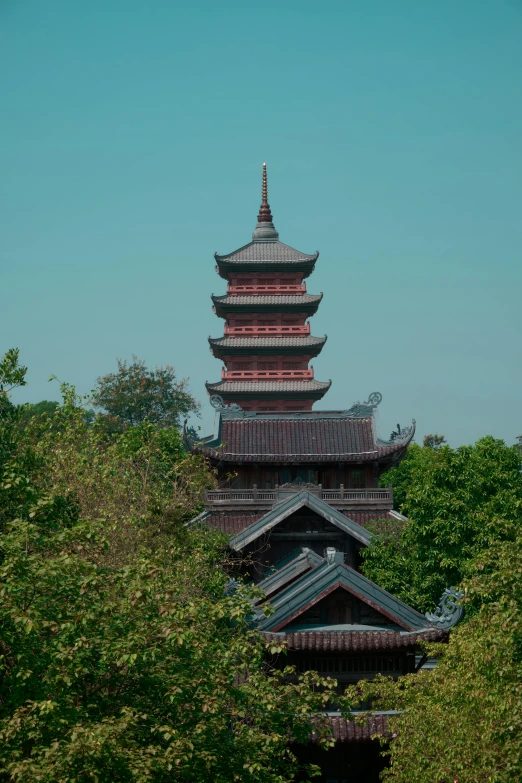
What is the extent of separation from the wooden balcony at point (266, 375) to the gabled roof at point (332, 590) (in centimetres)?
3514

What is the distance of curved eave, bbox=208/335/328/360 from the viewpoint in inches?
2281

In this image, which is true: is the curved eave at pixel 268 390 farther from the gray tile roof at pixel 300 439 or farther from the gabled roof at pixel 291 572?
the gabled roof at pixel 291 572

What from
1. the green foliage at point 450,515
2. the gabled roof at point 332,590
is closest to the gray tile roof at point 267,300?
the green foliage at point 450,515

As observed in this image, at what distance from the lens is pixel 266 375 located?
58031 millimetres

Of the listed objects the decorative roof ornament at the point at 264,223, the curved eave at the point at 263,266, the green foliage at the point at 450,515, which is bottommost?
the green foliage at the point at 450,515

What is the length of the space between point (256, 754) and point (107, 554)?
846cm

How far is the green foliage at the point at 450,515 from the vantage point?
2995cm

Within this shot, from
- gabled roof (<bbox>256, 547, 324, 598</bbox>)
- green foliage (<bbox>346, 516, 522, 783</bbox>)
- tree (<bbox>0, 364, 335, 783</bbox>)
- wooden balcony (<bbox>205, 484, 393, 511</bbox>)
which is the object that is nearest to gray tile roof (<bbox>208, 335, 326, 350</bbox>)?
wooden balcony (<bbox>205, 484, 393, 511</bbox>)

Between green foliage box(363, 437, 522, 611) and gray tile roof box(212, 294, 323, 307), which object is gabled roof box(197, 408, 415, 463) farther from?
gray tile roof box(212, 294, 323, 307)

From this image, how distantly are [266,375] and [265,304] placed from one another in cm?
411

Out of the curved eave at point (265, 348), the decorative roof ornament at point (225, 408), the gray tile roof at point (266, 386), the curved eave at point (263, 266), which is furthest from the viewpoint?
the curved eave at point (263, 266)

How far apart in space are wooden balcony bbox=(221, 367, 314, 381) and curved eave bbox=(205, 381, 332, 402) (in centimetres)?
45

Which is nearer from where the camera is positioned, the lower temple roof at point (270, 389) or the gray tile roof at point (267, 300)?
the lower temple roof at point (270, 389)

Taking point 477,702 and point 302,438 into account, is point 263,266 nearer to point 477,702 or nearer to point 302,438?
point 302,438
